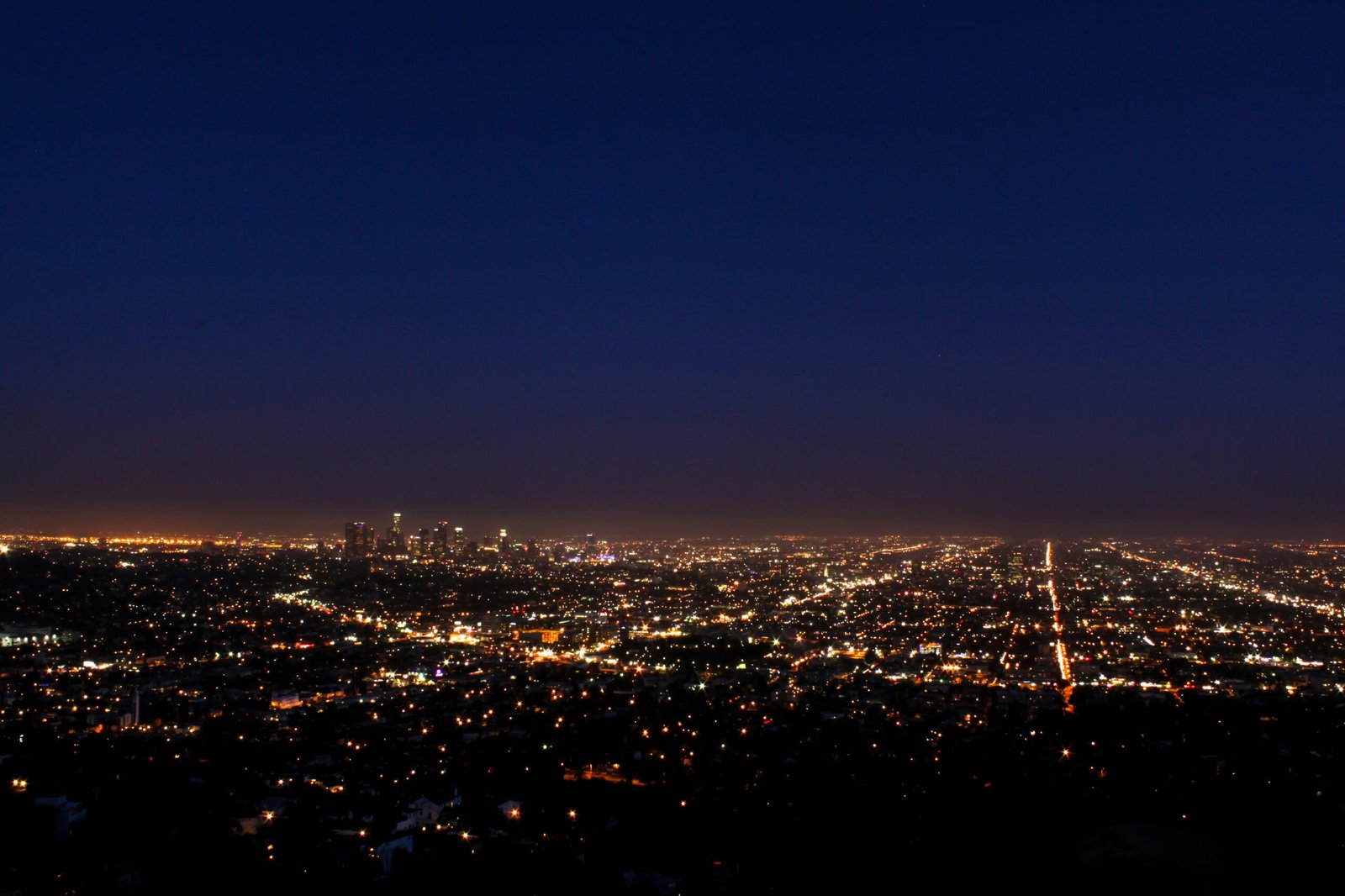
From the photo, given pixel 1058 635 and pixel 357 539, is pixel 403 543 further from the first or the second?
pixel 1058 635

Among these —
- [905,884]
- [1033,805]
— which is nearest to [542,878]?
[905,884]

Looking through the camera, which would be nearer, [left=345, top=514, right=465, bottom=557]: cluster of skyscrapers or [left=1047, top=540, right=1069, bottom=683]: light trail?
[left=1047, top=540, right=1069, bottom=683]: light trail

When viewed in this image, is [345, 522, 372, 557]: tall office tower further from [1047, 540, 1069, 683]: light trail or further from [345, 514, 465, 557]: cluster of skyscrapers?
[1047, 540, 1069, 683]: light trail

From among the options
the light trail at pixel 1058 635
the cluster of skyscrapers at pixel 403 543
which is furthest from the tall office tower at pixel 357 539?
the light trail at pixel 1058 635

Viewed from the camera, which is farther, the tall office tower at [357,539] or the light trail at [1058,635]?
the tall office tower at [357,539]

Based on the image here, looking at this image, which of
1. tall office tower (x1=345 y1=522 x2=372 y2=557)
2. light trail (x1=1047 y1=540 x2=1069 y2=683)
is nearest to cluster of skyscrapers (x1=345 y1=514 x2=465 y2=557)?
tall office tower (x1=345 y1=522 x2=372 y2=557)

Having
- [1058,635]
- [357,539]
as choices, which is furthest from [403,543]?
[1058,635]

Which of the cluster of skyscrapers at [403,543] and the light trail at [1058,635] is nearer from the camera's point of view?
the light trail at [1058,635]

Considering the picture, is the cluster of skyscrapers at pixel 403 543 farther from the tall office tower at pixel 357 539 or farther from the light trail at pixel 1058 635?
the light trail at pixel 1058 635

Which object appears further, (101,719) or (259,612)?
(259,612)

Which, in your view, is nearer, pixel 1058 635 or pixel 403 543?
pixel 1058 635

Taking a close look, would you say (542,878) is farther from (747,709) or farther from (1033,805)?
(747,709)
